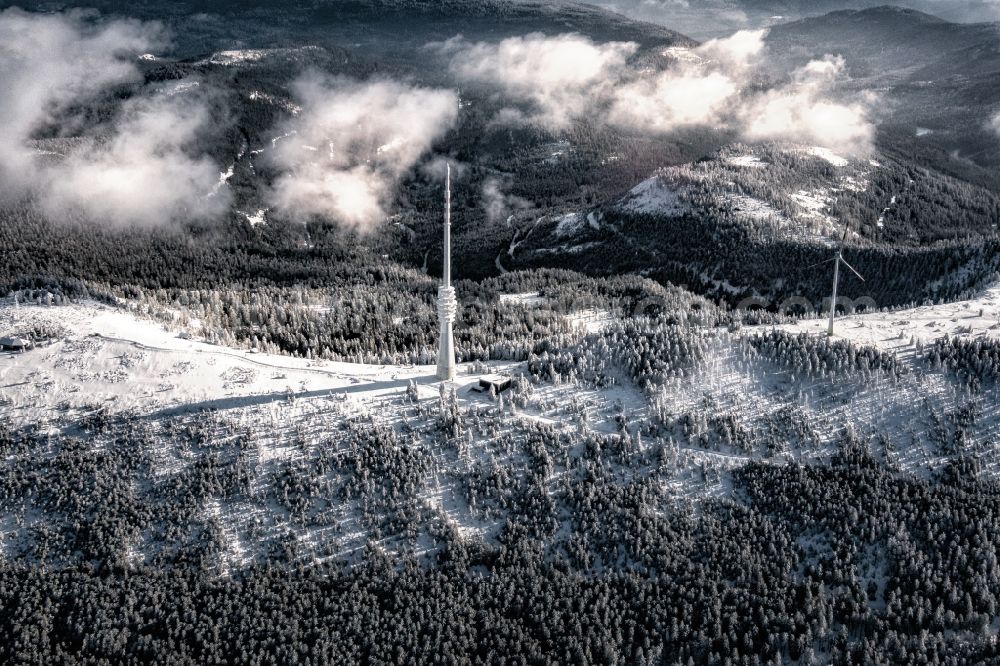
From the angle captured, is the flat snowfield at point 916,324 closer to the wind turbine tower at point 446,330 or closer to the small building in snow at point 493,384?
the small building in snow at point 493,384

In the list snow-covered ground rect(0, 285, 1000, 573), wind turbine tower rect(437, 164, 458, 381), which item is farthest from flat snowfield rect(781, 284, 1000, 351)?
wind turbine tower rect(437, 164, 458, 381)

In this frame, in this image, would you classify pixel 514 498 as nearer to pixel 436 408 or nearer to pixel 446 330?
pixel 436 408

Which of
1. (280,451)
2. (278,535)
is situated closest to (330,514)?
(278,535)

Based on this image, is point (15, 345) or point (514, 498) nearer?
point (514, 498)

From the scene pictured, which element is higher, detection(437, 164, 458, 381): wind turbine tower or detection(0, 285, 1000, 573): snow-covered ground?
detection(437, 164, 458, 381): wind turbine tower

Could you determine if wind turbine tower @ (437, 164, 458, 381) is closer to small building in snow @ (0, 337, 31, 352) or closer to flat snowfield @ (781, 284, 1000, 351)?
flat snowfield @ (781, 284, 1000, 351)

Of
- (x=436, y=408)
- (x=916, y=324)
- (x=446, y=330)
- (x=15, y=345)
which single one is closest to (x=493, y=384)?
(x=436, y=408)

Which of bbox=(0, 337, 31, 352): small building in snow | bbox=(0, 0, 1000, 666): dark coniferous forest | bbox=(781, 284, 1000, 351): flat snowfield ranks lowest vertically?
bbox=(0, 0, 1000, 666): dark coniferous forest
